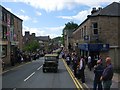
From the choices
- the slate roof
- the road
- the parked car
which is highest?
the slate roof

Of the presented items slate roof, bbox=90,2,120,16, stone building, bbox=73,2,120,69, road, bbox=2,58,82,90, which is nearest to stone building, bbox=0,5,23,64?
stone building, bbox=73,2,120,69

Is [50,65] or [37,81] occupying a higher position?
[50,65]

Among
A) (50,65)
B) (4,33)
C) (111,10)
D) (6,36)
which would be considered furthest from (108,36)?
(6,36)

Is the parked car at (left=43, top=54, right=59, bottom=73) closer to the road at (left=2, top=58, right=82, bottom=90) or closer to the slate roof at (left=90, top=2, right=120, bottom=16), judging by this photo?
the road at (left=2, top=58, right=82, bottom=90)

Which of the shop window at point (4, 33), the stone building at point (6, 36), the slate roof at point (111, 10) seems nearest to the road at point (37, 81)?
the slate roof at point (111, 10)

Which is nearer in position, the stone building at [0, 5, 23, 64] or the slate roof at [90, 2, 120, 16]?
the slate roof at [90, 2, 120, 16]

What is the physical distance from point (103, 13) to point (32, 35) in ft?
433

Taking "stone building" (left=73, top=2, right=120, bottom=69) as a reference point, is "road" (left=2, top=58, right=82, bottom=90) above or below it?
below

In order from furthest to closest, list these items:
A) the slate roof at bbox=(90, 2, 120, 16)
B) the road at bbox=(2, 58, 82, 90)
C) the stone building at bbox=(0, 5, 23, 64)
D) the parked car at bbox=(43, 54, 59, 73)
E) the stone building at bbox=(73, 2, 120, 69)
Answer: the stone building at bbox=(0, 5, 23, 64) < the slate roof at bbox=(90, 2, 120, 16) < the stone building at bbox=(73, 2, 120, 69) < the parked car at bbox=(43, 54, 59, 73) < the road at bbox=(2, 58, 82, 90)

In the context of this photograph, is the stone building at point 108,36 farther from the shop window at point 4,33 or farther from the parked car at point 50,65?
the shop window at point 4,33

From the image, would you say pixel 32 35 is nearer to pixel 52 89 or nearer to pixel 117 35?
pixel 117 35

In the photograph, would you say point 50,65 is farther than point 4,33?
No

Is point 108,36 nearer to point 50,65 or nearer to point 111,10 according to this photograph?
point 111,10

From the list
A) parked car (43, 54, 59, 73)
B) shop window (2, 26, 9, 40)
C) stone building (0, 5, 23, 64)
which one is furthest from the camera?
shop window (2, 26, 9, 40)
